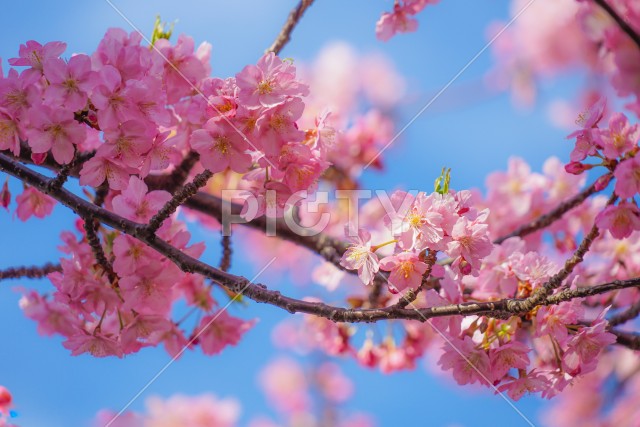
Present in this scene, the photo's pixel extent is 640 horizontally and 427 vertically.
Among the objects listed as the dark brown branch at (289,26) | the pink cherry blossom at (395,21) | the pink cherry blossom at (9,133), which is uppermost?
the pink cherry blossom at (395,21)

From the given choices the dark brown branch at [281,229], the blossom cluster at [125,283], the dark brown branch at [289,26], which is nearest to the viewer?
the blossom cluster at [125,283]

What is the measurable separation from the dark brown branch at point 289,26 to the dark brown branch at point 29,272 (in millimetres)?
1120

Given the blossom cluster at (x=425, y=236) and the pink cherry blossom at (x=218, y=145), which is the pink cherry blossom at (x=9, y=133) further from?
the blossom cluster at (x=425, y=236)

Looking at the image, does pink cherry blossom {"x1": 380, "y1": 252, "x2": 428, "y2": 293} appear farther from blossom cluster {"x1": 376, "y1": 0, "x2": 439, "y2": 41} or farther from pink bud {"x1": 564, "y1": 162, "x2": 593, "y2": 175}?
blossom cluster {"x1": 376, "y1": 0, "x2": 439, "y2": 41}

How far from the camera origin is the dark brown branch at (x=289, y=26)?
2287mm

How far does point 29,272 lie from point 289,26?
1310 millimetres

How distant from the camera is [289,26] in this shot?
91.0 inches

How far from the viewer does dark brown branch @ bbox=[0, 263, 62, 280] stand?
84.6 inches

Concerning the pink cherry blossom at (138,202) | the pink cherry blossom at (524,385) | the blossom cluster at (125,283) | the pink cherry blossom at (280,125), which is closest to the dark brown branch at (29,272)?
the blossom cluster at (125,283)

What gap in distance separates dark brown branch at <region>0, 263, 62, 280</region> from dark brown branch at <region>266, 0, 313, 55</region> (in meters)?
1.12

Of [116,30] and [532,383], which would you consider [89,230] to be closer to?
[116,30]

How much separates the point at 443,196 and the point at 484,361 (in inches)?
21.5

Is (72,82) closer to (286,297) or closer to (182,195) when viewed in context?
(182,195)

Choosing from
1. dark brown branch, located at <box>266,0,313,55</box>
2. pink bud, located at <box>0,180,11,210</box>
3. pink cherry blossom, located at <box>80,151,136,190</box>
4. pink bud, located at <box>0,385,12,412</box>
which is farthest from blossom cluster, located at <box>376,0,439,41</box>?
pink bud, located at <box>0,385,12,412</box>
